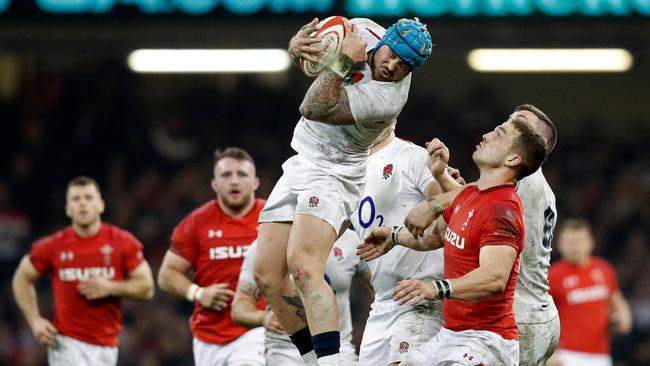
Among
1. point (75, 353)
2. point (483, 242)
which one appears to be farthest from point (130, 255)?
point (483, 242)

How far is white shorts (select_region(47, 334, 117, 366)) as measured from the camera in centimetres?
925

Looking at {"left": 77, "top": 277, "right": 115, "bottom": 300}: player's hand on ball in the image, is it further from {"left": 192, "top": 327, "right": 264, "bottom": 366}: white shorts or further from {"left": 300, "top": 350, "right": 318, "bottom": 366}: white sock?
{"left": 300, "top": 350, "right": 318, "bottom": 366}: white sock

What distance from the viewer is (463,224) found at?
540 centimetres

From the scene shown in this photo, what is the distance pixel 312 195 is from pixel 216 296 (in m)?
2.54

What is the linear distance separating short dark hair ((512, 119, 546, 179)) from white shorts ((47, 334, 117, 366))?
4835 millimetres

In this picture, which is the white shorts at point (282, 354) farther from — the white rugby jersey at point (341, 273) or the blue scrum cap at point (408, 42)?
the blue scrum cap at point (408, 42)

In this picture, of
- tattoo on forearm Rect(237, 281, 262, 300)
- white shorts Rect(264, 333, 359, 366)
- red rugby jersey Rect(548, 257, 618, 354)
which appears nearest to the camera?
white shorts Rect(264, 333, 359, 366)

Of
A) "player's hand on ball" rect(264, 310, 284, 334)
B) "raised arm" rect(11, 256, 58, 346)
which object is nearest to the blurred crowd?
"raised arm" rect(11, 256, 58, 346)

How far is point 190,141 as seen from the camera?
1558cm

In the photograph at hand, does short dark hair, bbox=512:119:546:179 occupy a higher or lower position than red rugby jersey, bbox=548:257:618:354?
higher

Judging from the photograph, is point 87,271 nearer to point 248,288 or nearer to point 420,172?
point 248,288

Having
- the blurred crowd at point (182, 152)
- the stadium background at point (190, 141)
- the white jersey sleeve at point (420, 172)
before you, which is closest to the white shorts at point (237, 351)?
the white jersey sleeve at point (420, 172)

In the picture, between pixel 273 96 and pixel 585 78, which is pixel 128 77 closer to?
pixel 273 96

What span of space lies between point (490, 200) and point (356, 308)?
27.9ft
